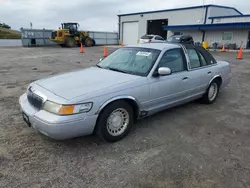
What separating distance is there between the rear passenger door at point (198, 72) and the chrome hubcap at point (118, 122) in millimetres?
1709

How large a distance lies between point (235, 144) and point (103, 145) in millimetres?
2095

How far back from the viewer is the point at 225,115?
4562 mm

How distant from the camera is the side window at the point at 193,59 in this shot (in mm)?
4469

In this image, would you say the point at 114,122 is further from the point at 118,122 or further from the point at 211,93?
the point at 211,93

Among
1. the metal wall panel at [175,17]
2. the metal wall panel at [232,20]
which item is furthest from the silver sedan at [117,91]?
the metal wall panel at [175,17]

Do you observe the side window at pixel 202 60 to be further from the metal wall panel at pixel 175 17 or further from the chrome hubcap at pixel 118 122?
the metal wall panel at pixel 175 17

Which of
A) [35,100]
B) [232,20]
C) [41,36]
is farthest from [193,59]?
[41,36]

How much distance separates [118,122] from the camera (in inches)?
132

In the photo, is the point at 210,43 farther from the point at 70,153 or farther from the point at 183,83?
the point at 70,153

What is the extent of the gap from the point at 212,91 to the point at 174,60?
168cm

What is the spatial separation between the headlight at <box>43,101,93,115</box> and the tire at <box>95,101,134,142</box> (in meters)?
0.28

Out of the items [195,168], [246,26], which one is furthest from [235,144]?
[246,26]

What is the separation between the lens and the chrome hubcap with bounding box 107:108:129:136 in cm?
326

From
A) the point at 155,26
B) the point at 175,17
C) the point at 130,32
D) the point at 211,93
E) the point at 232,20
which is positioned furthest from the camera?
the point at 155,26
